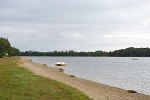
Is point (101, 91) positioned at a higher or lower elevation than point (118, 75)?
higher

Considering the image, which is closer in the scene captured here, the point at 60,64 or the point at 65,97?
the point at 65,97

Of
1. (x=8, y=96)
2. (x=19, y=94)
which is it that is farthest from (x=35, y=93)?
(x=8, y=96)

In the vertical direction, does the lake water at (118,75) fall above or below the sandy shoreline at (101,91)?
below

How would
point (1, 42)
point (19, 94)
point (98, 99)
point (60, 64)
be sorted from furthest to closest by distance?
point (1, 42) → point (60, 64) → point (98, 99) → point (19, 94)

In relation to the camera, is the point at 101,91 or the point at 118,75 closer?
the point at 101,91

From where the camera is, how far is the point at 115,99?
17484 mm

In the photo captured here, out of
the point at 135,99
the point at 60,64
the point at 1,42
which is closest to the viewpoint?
the point at 135,99

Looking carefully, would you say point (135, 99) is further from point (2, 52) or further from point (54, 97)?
point (2, 52)

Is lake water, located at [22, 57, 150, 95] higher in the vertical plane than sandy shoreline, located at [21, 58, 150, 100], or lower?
lower

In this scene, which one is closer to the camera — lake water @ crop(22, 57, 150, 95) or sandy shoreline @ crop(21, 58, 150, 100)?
sandy shoreline @ crop(21, 58, 150, 100)

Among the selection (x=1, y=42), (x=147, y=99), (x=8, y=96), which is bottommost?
(x=147, y=99)

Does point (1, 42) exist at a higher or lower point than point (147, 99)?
higher

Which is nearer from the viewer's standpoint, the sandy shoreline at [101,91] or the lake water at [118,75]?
the sandy shoreline at [101,91]

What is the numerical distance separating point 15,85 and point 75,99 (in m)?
6.18
